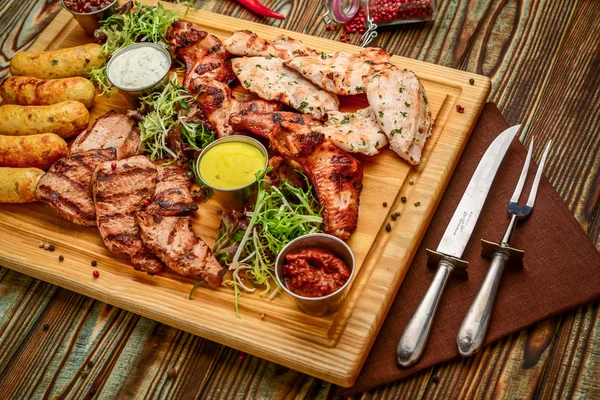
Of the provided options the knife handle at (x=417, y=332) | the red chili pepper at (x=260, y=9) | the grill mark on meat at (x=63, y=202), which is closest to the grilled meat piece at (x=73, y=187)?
the grill mark on meat at (x=63, y=202)

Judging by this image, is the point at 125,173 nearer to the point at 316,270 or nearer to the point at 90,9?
the point at 316,270

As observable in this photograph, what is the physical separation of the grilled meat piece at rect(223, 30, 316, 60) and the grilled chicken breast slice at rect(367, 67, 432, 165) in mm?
853

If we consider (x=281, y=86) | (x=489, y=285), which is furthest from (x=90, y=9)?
(x=489, y=285)

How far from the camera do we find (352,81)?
484 centimetres

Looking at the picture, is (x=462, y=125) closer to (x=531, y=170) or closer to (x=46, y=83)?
(x=531, y=170)

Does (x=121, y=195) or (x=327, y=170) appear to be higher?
(x=327, y=170)

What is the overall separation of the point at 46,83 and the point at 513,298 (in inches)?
158

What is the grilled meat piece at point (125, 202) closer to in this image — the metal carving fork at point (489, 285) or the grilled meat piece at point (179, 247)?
the grilled meat piece at point (179, 247)

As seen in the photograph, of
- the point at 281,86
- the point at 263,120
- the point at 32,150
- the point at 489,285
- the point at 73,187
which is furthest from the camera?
the point at 281,86

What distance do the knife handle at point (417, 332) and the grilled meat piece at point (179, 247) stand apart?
125 cm

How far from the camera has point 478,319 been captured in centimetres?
391

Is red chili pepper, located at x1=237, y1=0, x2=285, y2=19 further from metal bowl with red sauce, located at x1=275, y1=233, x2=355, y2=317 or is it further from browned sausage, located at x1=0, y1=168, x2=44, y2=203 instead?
metal bowl with red sauce, located at x1=275, y1=233, x2=355, y2=317

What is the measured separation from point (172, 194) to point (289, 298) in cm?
116

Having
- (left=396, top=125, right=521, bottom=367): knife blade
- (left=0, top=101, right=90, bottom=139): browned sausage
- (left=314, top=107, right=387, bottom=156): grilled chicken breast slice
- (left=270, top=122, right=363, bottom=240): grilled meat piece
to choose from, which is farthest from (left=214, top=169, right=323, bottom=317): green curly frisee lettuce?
(left=0, top=101, right=90, bottom=139): browned sausage
